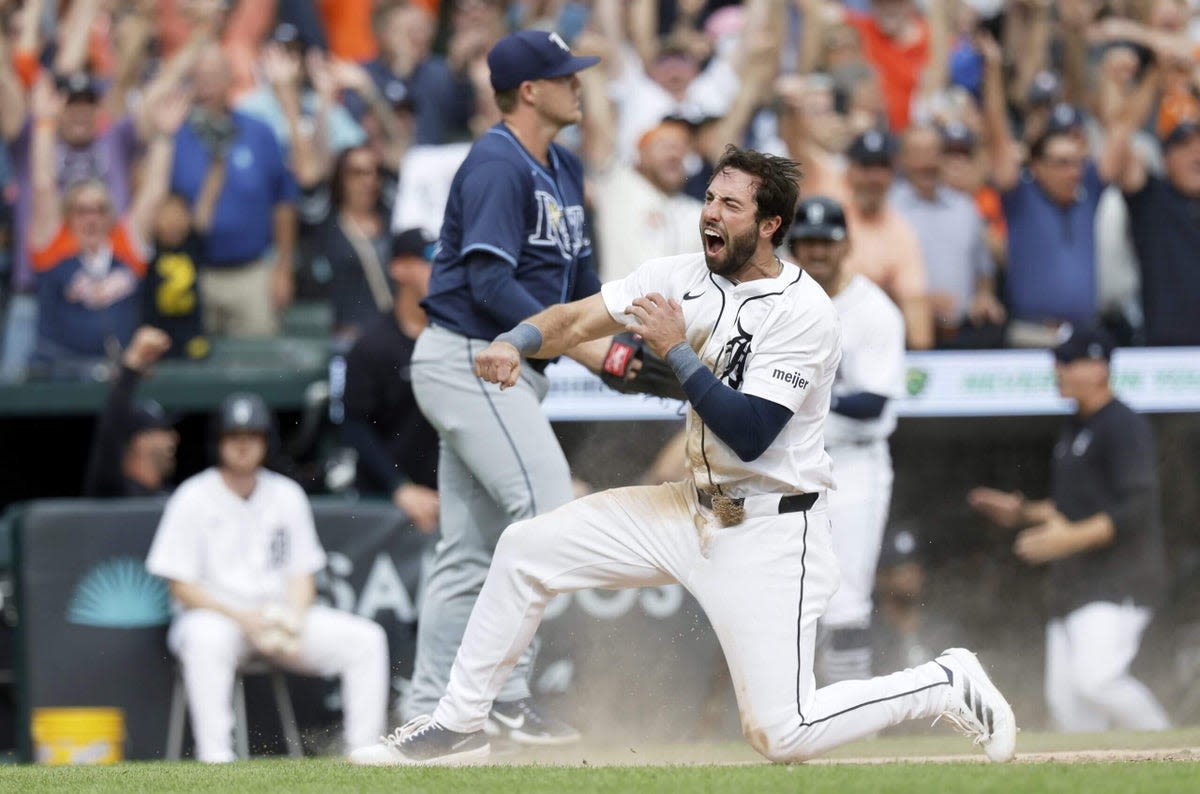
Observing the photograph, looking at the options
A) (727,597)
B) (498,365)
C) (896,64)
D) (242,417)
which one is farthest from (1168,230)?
(498,365)

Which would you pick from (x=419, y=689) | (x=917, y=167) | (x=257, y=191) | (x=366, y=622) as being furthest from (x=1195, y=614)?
(x=257, y=191)

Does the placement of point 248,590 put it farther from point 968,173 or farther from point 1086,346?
point 968,173

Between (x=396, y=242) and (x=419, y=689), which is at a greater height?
(x=396, y=242)

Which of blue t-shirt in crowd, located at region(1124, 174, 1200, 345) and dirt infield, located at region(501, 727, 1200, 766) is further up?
blue t-shirt in crowd, located at region(1124, 174, 1200, 345)

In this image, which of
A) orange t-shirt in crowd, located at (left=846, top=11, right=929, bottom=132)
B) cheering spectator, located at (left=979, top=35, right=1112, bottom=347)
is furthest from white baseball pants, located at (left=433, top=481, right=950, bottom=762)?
orange t-shirt in crowd, located at (left=846, top=11, right=929, bottom=132)

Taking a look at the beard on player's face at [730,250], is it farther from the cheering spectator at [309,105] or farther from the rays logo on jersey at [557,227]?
the cheering spectator at [309,105]

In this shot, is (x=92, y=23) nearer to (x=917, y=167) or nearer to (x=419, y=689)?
(x=917, y=167)

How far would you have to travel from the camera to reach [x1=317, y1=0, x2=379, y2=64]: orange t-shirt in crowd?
502 inches

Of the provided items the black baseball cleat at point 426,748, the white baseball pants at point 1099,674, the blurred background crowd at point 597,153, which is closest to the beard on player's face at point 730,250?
the black baseball cleat at point 426,748

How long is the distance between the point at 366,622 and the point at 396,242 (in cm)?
181

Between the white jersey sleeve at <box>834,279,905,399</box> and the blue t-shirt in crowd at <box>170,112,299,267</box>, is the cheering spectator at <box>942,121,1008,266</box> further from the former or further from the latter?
the blue t-shirt in crowd at <box>170,112,299,267</box>

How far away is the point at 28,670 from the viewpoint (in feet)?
28.7

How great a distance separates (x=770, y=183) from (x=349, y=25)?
7865 mm

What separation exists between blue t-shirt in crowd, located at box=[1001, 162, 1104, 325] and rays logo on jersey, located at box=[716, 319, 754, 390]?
5463 millimetres
